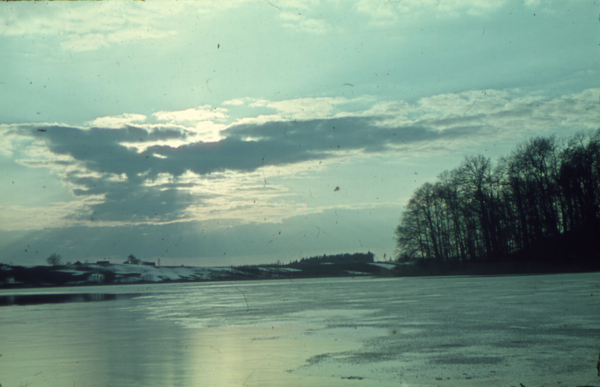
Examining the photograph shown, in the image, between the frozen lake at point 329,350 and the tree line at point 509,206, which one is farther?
the tree line at point 509,206

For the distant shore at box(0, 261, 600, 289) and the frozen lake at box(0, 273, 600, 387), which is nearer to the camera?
the frozen lake at box(0, 273, 600, 387)

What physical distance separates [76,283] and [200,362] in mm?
99823

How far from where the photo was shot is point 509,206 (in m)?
59.5

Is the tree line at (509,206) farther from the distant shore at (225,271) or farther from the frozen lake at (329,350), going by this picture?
the frozen lake at (329,350)

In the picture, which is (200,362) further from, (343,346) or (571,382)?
(571,382)

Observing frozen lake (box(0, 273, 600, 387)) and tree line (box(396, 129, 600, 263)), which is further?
tree line (box(396, 129, 600, 263))

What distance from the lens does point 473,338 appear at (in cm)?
995

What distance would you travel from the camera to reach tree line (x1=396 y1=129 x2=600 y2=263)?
48.4 metres

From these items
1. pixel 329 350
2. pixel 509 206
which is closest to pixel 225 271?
pixel 509 206

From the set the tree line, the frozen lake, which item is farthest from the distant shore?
the frozen lake

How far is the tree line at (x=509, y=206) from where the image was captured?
48400mm

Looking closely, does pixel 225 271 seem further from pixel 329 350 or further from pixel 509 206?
pixel 329 350

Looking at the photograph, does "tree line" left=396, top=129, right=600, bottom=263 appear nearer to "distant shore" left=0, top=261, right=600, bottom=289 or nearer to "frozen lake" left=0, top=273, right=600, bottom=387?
"distant shore" left=0, top=261, right=600, bottom=289

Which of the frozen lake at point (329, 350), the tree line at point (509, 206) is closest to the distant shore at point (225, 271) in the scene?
the tree line at point (509, 206)
